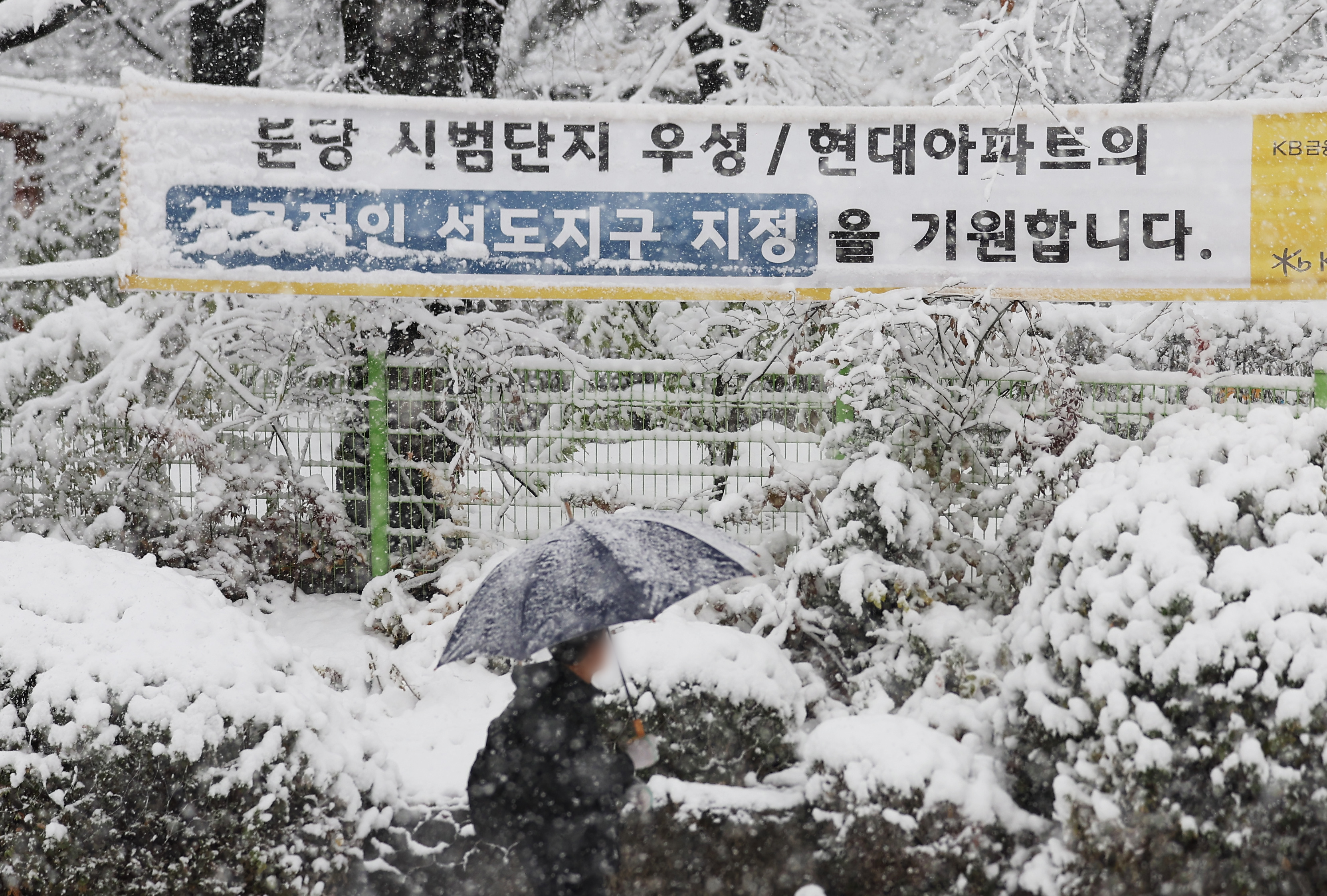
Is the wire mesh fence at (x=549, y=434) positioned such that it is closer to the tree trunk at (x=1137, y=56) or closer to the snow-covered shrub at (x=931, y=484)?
the snow-covered shrub at (x=931, y=484)

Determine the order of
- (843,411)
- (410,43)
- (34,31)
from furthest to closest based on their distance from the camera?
(410,43) < (34,31) < (843,411)

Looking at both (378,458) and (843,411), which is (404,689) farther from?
(843,411)

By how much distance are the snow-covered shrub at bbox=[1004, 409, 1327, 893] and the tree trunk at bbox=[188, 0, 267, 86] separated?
727cm

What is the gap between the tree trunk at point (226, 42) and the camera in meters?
8.20

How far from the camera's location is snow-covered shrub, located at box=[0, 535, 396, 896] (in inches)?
126

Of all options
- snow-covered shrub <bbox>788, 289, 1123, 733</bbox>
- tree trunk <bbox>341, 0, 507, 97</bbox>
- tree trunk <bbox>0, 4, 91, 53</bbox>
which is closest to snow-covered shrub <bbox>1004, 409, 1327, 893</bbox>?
snow-covered shrub <bbox>788, 289, 1123, 733</bbox>

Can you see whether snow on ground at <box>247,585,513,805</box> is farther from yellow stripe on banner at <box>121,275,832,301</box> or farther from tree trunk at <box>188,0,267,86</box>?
tree trunk at <box>188,0,267,86</box>

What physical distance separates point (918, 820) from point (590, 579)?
1.34 metres

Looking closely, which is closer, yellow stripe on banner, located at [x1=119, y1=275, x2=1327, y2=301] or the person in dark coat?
the person in dark coat

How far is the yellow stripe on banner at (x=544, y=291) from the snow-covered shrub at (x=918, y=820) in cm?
286

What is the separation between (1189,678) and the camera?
2945mm

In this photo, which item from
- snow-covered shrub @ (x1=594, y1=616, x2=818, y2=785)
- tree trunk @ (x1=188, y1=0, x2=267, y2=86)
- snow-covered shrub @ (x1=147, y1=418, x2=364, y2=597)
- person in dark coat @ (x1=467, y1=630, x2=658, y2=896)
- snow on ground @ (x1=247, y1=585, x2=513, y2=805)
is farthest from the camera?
tree trunk @ (x1=188, y1=0, x2=267, y2=86)

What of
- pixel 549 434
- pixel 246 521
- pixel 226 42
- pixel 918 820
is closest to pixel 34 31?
pixel 226 42

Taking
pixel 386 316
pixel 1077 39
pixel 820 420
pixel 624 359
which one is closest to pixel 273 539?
pixel 386 316
